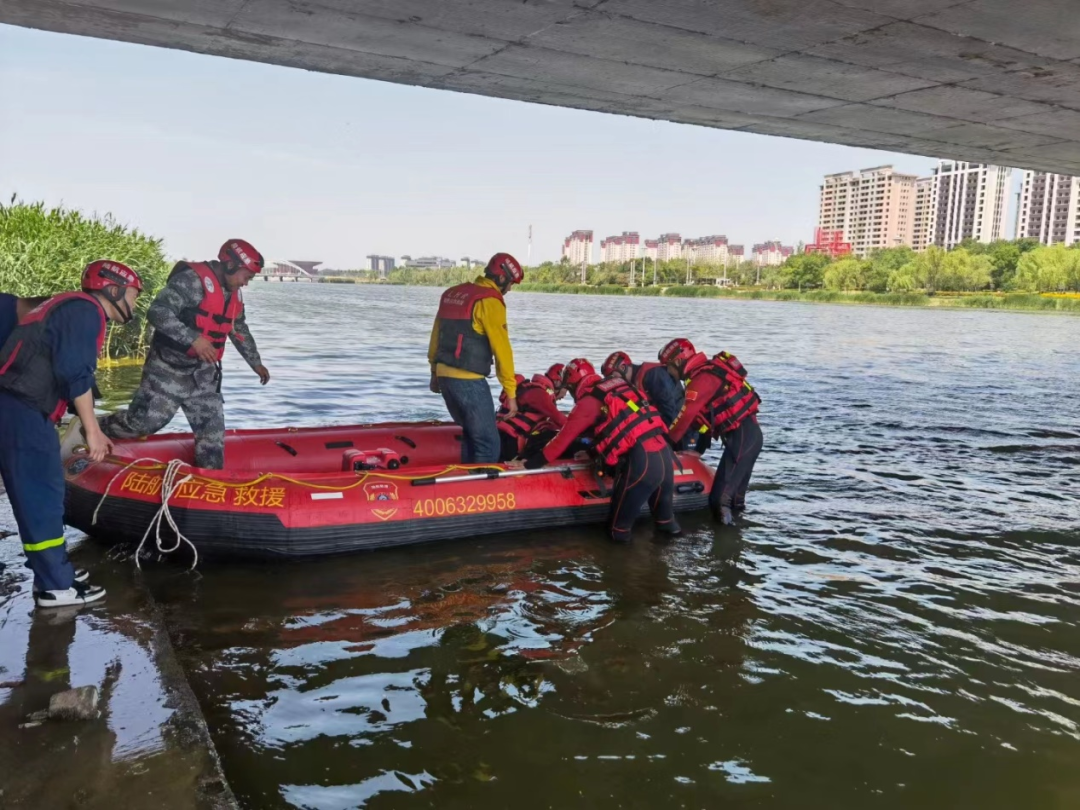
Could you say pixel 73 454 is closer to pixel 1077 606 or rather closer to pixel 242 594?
pixel 242 594

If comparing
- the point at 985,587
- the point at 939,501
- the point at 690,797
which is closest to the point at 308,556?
the point at 690,797

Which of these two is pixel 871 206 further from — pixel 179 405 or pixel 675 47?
pixel 179 405

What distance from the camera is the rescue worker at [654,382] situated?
659cm

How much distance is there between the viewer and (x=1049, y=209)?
136375 millimetres

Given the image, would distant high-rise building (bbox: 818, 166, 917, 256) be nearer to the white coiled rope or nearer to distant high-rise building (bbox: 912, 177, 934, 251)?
distant high-rise building (bbox: 912, 177, 934, 251)

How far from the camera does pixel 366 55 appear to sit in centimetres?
644

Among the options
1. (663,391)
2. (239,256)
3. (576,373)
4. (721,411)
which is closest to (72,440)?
(239,256)

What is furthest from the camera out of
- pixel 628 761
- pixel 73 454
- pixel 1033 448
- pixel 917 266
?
pixel 917 266

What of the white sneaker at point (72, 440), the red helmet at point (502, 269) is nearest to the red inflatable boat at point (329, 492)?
the white sneaker at point (72, 440)

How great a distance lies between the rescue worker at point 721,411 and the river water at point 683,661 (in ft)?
1.31

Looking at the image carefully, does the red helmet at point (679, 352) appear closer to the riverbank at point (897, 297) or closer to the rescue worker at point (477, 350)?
the rescue worker at point (477, 350)

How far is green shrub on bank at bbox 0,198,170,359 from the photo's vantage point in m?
10.7

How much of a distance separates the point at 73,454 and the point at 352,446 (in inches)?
73.4

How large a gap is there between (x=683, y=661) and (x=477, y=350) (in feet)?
9.05
